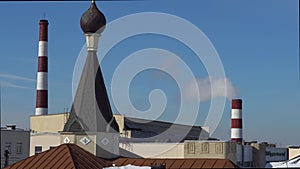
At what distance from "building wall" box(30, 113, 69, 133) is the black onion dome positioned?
15.3 ft

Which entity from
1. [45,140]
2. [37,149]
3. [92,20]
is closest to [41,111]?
[45,140]

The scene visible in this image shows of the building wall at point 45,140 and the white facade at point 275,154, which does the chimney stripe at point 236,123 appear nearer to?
the white facade at point 275,154

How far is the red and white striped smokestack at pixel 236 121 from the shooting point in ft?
93.0

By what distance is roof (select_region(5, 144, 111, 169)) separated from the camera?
697 inches

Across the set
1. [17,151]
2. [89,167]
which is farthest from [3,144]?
[89,167]

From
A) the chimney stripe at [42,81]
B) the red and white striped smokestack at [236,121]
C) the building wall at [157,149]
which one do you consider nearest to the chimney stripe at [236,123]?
the red and white striped smokestack at [236,121]

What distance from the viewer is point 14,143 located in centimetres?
2773

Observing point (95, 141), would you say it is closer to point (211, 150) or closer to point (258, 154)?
point (211, 150)

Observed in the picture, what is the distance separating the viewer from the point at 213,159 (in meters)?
19.1

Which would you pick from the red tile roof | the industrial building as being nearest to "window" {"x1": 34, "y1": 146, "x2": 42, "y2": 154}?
the industrial building

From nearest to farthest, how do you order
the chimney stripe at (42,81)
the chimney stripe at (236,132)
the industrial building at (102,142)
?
the industrial building at (102,142) → the chimney stripe at (236,132) → the chimney stripe at (42,81)

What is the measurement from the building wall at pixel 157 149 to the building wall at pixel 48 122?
4.30 metres

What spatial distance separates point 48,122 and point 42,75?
3.93 m

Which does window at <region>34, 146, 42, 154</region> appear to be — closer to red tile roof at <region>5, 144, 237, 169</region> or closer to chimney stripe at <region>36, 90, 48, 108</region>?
red tile roof at <region>5, 144, 237, 169</region>
